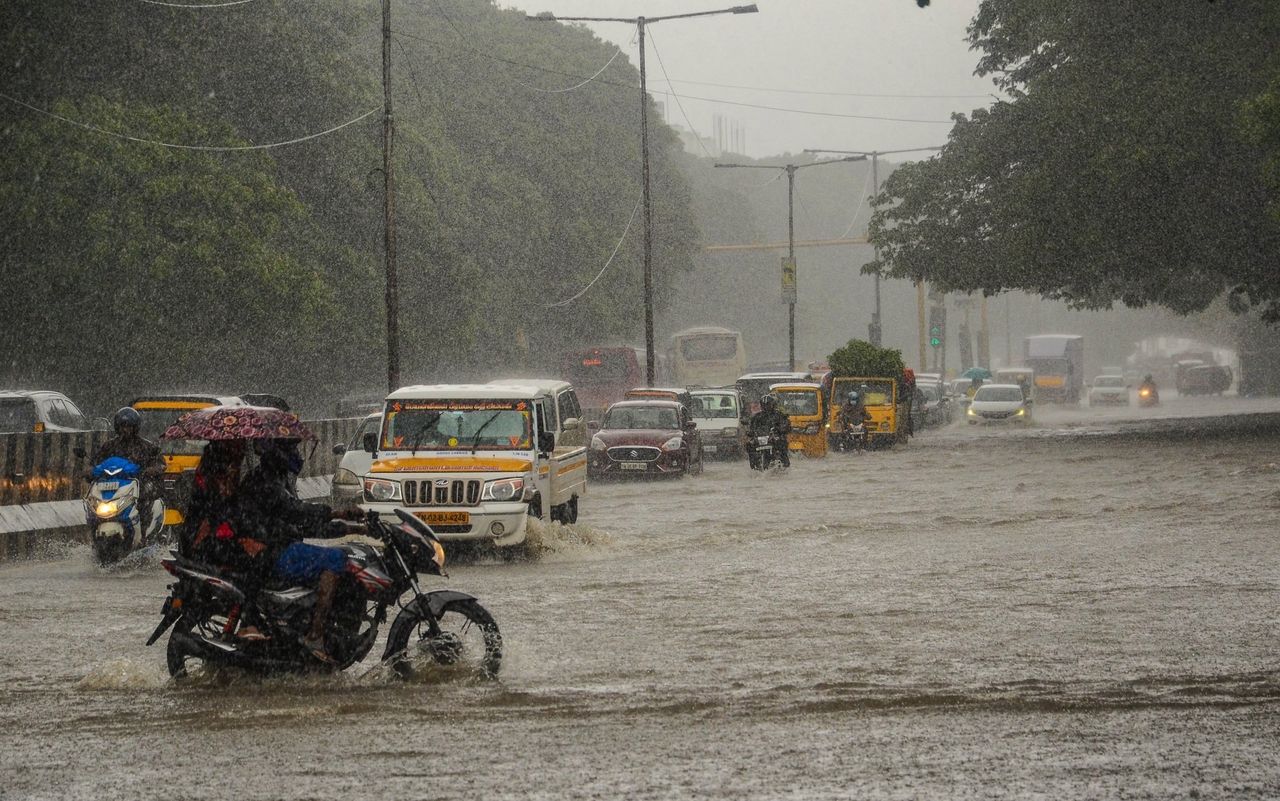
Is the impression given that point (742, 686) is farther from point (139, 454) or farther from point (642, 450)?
point (642, 450)

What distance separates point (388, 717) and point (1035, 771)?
3220mm

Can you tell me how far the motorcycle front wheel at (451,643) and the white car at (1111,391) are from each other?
7405 cm

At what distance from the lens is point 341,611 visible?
9.27m

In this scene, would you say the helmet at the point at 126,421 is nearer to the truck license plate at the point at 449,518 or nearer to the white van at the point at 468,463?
the white van at the point at 468,463

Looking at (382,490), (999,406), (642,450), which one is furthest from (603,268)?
(382,490)

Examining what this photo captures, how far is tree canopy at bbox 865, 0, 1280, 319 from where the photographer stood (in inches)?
1398

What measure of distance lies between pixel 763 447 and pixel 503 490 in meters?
16.8

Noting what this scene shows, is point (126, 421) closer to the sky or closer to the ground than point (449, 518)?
closer to the sky

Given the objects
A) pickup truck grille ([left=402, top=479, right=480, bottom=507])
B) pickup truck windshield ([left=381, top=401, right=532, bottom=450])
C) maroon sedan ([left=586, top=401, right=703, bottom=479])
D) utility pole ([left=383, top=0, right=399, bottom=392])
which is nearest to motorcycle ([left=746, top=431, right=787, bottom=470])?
maroon sedan ([left=586, top=401, right=703, bottom=479])

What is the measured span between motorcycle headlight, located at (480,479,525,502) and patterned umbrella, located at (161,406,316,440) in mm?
6984

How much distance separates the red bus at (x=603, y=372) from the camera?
58.4 m

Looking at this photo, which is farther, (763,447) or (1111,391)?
(1111,391)

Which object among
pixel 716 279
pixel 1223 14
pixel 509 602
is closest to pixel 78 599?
pixel 509 602

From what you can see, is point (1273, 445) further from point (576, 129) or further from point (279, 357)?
point (576, 129)
